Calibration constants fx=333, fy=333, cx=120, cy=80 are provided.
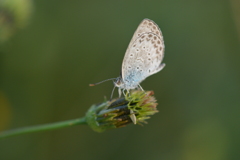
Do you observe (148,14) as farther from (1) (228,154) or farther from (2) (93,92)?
(1) (228,154)

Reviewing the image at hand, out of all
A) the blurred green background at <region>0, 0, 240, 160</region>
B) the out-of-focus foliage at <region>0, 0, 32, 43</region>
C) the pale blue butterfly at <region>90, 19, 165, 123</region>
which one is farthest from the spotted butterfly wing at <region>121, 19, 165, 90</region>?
the out-of-focus foliage at <region>0, 0, 32, 43</region>

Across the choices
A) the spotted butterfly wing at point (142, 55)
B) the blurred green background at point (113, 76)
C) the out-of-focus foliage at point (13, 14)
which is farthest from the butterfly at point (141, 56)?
the out-of-focus foliage at point (13, 14)

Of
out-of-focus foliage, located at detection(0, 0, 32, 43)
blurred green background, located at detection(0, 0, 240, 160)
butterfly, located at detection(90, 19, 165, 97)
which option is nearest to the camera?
butterfly, located at detection(90, 19, 165, 97)

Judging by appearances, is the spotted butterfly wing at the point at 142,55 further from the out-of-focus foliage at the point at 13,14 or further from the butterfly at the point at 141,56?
Result: the out-of-focus foliage at the point at 13,14

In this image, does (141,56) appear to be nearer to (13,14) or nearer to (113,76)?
(113,76)

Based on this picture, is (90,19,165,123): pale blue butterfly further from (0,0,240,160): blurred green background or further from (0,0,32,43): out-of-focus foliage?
(0,0,32,43): out-of-focus foliage

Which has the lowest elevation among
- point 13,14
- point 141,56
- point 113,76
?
point 113,76

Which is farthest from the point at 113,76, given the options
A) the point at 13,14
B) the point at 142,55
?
the point at 13,14

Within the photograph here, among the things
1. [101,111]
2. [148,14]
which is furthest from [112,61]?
[101,111]
